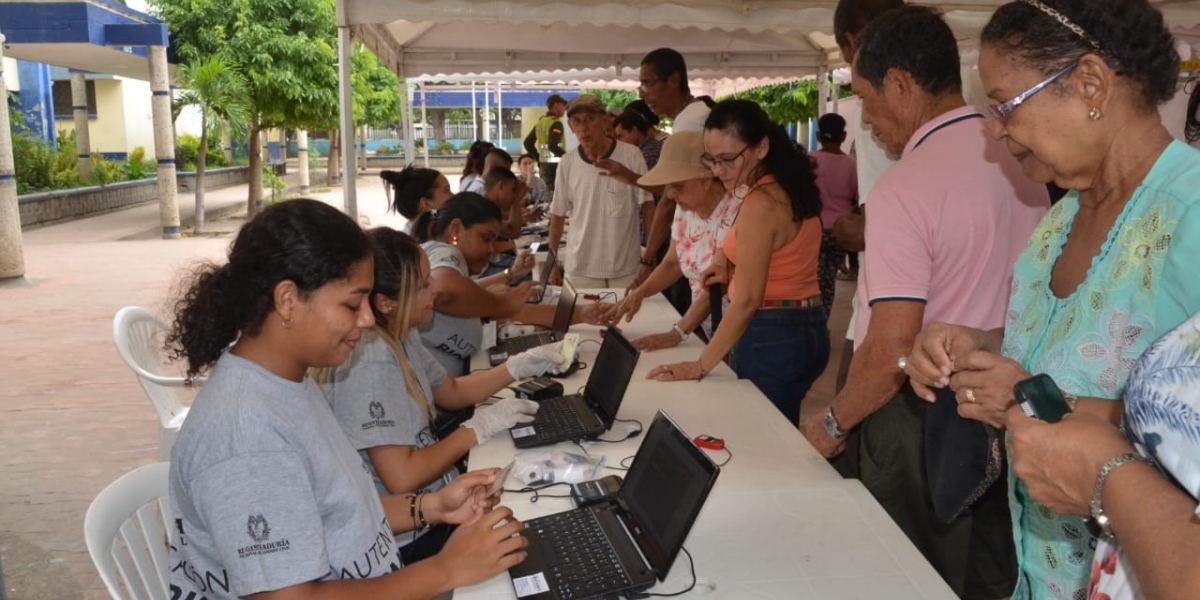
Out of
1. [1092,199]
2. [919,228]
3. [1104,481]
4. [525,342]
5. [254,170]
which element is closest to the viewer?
[1104,481]

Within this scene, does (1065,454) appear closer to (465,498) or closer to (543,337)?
(465,498)

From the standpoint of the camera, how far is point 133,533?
5.98 ft

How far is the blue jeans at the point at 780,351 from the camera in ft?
9.17

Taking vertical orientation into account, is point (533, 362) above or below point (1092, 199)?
below

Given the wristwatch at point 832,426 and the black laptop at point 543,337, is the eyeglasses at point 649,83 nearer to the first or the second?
the black laptop at point 543,337

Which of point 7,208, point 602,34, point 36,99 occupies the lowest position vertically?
point 7,208

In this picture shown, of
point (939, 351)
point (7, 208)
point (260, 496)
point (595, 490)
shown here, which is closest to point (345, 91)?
point (595, 490)

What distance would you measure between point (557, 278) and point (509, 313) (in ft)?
6.52

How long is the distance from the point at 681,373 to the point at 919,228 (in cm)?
107

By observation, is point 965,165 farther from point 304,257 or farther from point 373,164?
point 373,164

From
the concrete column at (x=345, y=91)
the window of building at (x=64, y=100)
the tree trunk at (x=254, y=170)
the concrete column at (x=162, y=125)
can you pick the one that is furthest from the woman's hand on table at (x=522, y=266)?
the window of building at (x=64, y=100)

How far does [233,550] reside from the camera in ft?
4.23

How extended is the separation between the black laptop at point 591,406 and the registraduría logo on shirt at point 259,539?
92 cm

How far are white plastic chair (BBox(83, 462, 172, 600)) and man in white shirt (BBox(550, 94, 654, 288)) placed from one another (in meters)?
3.12
